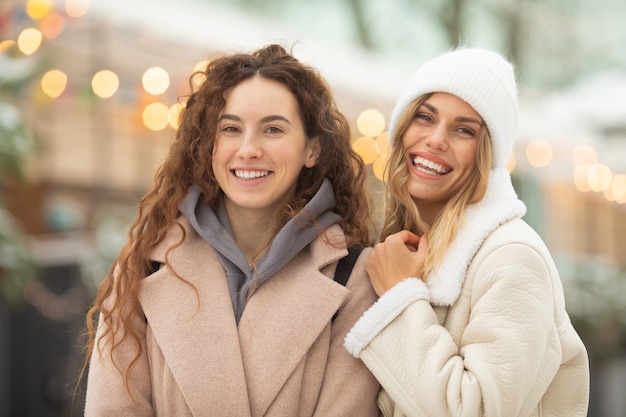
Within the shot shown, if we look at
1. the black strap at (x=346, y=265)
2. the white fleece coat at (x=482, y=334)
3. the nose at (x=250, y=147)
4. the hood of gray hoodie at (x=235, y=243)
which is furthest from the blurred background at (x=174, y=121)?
the white fleece coat at (x=482, y=334)

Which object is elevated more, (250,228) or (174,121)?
(174,121)

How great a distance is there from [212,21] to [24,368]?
2.88 meters

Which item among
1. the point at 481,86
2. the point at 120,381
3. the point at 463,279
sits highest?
the point at 481,86

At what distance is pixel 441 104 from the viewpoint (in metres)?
2.77

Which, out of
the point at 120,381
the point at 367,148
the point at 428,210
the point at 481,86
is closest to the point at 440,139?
the point at 481,86

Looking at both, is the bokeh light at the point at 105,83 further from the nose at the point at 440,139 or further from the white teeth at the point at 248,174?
the nose at the point at 440,139

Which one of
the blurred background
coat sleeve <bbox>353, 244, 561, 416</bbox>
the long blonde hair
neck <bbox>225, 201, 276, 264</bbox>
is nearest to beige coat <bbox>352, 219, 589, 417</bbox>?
coat sleeve <bbox>353, 244, 561, 416</bbox>

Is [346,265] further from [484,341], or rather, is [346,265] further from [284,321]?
[484,341]

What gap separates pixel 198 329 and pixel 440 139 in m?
0.86

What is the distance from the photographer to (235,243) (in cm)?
292

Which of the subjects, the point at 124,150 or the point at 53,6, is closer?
the point at 53,6

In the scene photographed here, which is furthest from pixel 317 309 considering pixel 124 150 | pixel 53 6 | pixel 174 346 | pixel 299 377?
pixel 124 150

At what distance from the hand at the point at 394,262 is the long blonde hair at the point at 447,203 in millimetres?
27

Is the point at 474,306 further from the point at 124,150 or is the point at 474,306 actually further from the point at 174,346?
the point at 124,150
